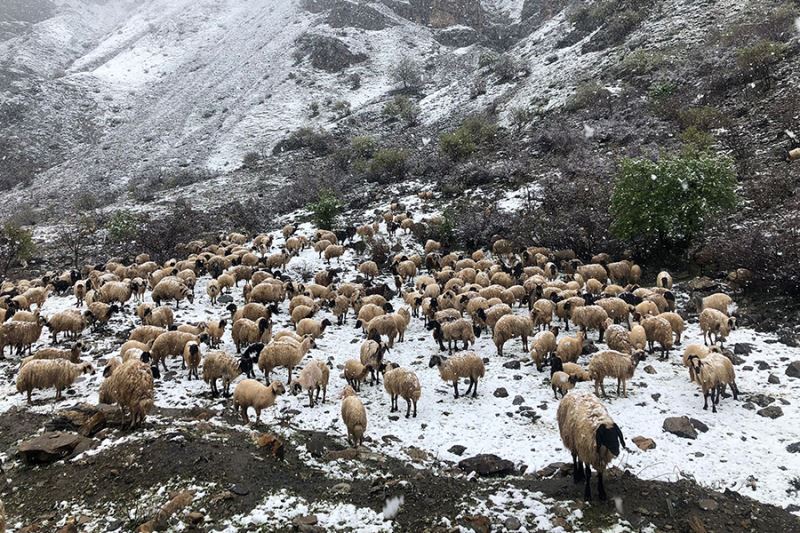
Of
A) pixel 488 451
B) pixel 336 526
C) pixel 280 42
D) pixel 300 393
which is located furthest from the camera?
pixel 280 42

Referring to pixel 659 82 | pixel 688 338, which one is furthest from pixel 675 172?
pixel 659 82

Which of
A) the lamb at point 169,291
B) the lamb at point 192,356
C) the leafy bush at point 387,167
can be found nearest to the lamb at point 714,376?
the lamb at point 192,356

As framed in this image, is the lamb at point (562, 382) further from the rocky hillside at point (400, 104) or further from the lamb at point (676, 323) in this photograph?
the rocky hillside at point (400, 104)

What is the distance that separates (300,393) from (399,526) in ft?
14.1

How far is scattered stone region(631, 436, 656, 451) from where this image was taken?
7.48m

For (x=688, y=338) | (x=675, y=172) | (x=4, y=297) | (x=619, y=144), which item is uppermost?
(x=619, y=144)

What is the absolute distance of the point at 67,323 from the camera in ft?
40.8

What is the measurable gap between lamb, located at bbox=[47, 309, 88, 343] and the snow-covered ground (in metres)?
1.07

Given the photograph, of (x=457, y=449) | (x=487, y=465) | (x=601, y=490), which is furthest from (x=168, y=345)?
(x=601, y=490)

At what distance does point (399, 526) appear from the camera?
246 inches

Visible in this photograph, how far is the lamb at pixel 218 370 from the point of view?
31.6ft

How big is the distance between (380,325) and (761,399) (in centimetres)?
782

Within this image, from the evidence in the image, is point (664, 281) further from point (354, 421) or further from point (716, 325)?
point (354, 421)

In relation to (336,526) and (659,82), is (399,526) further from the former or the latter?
(659,82)
